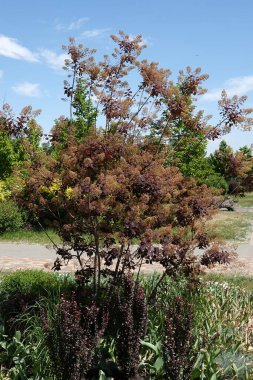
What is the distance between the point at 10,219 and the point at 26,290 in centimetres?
827

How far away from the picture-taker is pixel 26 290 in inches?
251

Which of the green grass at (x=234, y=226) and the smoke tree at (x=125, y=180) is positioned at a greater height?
the smoke tree at (x=125, y=180)

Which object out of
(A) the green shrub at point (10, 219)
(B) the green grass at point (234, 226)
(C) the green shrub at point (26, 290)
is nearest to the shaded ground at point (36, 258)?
(B) the green grass at point (234, 226)

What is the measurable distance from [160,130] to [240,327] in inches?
94.6

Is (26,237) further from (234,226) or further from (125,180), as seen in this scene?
(125,180)

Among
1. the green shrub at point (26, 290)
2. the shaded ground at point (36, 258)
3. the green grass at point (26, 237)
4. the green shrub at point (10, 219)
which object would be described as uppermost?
the green shrub at point (10, 219)

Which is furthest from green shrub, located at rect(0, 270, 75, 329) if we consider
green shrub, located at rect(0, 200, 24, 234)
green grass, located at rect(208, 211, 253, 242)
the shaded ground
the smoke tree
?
green shrub, located at rect(0, 200, 24, 234)

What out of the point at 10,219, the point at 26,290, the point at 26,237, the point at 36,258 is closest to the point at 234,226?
the point at 26,237

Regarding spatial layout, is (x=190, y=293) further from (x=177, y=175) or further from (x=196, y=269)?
(x=177, y=175)

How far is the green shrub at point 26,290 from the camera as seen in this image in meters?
5.89

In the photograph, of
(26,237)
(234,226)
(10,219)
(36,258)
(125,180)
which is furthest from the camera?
(234,226)

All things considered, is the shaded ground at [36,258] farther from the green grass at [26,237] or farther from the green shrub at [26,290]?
the green shrub at [26,290]

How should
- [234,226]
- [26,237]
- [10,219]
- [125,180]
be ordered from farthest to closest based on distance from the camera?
[234,226]
[10,219]
[26,237]
[125,180]

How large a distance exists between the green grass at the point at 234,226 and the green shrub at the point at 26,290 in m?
6.40
